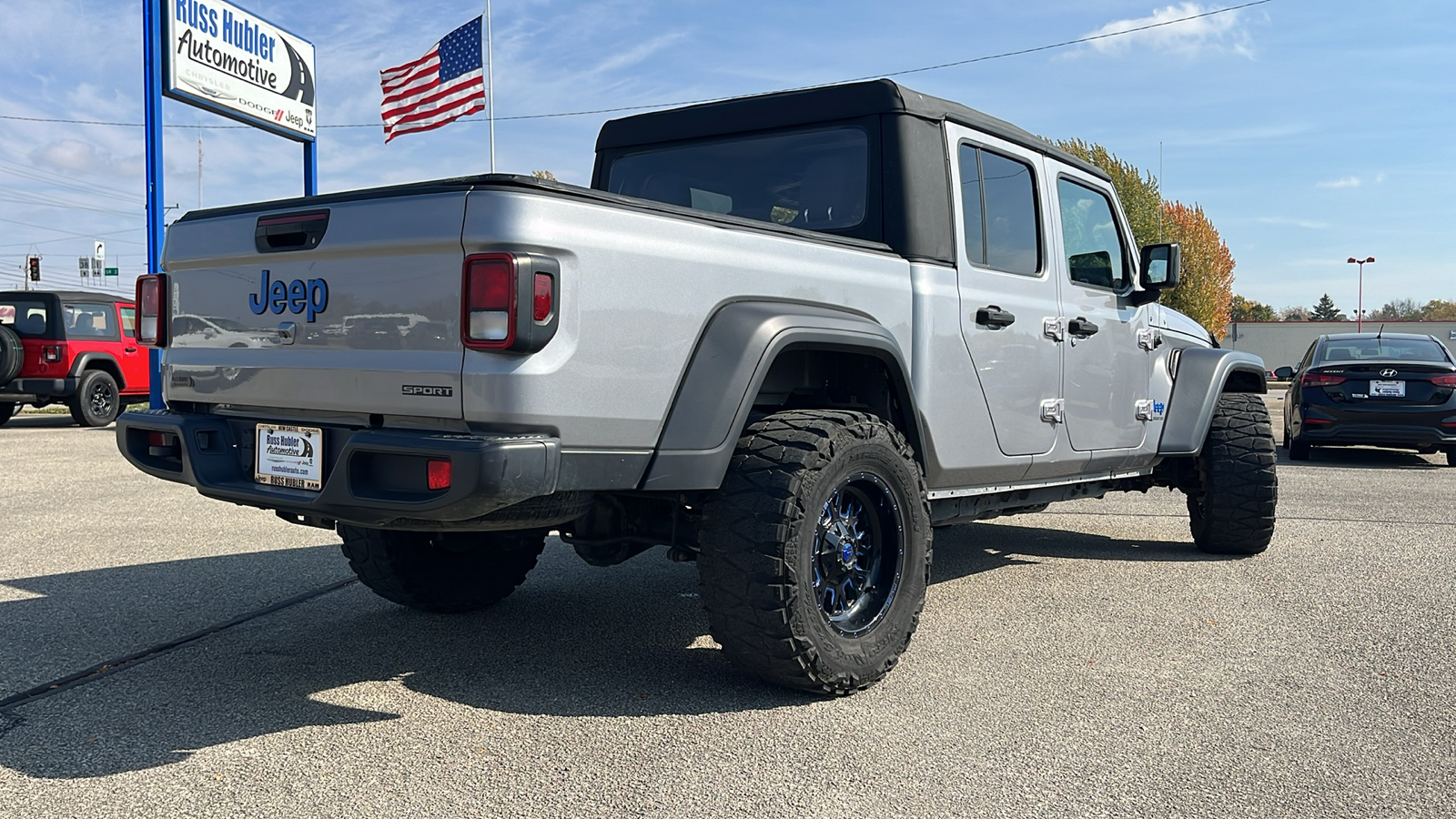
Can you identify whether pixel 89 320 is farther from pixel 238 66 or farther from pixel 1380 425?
pixel 1380 425

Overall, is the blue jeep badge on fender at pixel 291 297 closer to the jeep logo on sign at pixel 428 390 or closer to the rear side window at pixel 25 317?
the jeep logo on sign at pixel 428 390

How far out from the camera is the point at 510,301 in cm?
295

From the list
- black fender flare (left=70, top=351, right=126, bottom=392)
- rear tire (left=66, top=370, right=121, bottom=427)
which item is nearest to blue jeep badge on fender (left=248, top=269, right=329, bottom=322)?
black fender flare (left=70, top=351, right=126, bottom=392)

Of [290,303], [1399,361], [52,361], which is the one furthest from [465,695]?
[52,361]

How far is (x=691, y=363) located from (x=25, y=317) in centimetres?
1491

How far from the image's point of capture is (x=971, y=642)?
4410mm

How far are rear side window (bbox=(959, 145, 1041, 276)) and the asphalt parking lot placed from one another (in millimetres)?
1562

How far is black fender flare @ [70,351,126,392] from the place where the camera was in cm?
1507

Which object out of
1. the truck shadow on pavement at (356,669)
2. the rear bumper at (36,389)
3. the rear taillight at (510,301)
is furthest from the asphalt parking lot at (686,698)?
the rear bumper at (36,389)

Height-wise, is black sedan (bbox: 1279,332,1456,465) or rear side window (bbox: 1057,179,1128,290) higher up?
rear side window (bbox: 1057,179,1128,290)

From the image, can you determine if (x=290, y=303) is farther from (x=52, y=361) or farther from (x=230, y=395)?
(x=52, y=361)

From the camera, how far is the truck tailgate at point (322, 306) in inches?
123

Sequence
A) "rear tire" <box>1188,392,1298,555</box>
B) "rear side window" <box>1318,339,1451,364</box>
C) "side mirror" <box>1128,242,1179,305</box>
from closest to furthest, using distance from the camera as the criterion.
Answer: "side mirror" <box>1128,242,1179,305</box>
"rear tire" <box>1188,392,1298,555</box>
"rear side window" <box>1318,339,1451,364</box>

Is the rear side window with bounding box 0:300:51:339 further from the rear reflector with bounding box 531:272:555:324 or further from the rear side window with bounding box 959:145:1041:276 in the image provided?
the rear reflector with bounding box 531:272:555:324
